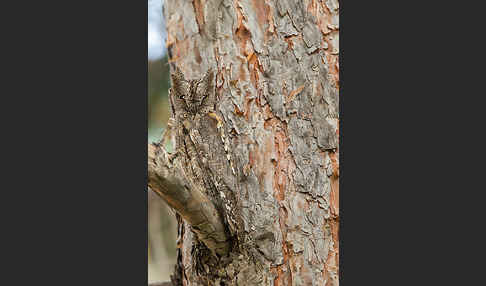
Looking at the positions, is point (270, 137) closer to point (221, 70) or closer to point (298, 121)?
point (298, 121)

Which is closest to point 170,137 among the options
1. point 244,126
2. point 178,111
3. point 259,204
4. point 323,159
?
point 178,111

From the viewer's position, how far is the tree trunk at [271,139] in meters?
1.02

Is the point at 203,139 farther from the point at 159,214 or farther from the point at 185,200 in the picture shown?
the point at 159,214

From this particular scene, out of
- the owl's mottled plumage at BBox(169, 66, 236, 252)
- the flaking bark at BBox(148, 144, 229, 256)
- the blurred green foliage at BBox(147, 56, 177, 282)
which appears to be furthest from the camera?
the blurred green foliage at BBox(147, 56, 177, 282)

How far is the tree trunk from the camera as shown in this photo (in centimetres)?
102

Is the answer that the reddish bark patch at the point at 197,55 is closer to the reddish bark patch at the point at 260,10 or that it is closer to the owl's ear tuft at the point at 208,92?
the owl's ear tuft at the point at 208,92

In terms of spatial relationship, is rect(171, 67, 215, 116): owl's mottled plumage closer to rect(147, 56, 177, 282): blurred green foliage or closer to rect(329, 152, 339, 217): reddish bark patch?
rect(147, 56, 177, 282): blurred green foliage

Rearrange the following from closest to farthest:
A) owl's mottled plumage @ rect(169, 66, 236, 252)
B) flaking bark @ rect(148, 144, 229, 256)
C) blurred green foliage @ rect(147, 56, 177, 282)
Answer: flaking bark @ rect(148, 144, 229, 256) → owl's mottled plumage @ rect(169, 66, 236, 252) → blurred green foliage @ rect(147, 56, 177, 282)

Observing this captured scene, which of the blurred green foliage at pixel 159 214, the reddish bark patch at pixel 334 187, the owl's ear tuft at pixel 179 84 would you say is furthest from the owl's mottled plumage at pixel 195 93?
the reddish bark patch at pixel 334 187

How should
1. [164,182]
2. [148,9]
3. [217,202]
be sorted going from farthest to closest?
[148,9] → [217,202] → [164,182]

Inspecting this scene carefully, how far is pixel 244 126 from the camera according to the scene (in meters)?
1.03

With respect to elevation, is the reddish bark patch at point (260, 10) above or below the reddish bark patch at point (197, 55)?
above

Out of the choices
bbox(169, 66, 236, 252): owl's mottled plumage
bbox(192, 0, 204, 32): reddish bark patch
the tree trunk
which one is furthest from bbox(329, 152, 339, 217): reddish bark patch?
bbox(192, 0, 204, 32): reddish bark patch

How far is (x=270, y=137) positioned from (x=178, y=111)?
11.0 inches
